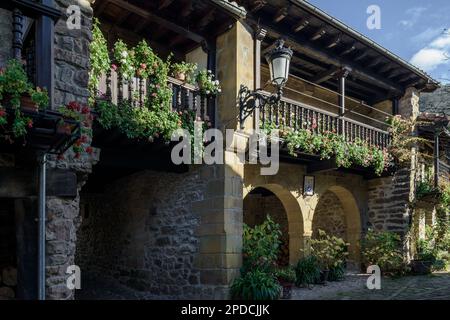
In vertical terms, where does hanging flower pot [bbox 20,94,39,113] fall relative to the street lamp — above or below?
below

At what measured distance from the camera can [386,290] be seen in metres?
8.06

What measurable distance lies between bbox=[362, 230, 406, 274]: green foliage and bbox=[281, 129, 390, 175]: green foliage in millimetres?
1517

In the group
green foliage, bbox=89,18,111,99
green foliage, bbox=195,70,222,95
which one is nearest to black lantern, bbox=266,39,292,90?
green foliage, bbox=195,70,222,95

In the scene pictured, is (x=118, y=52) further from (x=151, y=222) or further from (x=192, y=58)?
(x=151, y=222)

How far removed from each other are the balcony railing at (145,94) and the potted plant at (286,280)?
2.90 metres

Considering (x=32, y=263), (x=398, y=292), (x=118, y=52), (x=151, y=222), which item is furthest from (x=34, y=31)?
(x=398, y=292)

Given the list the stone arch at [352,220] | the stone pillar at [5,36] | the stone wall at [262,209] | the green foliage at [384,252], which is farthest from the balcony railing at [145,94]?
the stone wall at [262,209]

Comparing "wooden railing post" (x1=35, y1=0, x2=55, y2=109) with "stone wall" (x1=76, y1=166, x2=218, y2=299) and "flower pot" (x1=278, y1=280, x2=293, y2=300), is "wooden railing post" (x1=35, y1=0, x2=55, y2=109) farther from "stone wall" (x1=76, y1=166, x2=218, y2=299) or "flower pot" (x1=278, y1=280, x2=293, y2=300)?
"flower pot" (x1=278, y1=280, x2=293, y2=300)

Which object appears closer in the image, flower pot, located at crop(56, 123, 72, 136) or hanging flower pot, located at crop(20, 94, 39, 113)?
hanging flower pot, located at crop(20, 94, 39, 113)

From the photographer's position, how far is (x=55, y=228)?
4.51 metres

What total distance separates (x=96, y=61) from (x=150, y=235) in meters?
3.81

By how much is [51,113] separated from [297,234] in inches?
247

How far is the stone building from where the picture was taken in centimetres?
447
